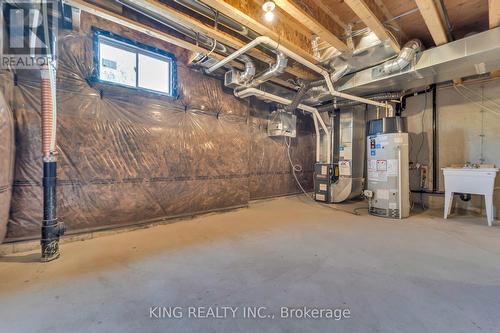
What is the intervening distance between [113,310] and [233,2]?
2596 millimetres

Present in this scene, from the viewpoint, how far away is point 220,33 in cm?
242

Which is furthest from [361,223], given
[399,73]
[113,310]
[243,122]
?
[113,310]

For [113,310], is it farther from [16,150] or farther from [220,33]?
[220,33]

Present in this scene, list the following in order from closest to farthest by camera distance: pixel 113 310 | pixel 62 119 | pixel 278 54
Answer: pixel 113 310 → pixel 62 119 → pixel 278 54

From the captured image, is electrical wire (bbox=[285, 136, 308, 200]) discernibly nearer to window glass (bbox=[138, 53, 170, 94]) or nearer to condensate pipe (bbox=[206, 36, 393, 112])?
condensate pipe (bbox=[206, 36, 393, 112])

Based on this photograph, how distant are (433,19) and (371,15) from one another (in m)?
0.68

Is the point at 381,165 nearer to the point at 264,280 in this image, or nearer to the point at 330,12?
the point at 330,12

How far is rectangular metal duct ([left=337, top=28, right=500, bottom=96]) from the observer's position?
2383mm

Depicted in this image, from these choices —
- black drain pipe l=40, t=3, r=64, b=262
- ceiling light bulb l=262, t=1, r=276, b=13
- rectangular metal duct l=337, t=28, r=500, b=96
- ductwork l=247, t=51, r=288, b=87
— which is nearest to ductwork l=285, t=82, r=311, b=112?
rectangular metal duct l=337, t=28, r=500, b=96

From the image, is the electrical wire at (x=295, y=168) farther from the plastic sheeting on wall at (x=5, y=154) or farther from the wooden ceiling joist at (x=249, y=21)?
the plastic sheeting on wall at (x=5, y=154)

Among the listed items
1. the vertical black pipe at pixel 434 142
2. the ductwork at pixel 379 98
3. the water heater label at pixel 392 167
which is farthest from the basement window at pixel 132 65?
the vertical black pipe at pixel 434 142

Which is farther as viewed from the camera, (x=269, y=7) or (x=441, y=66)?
(x=441, y=66)

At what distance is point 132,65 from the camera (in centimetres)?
283

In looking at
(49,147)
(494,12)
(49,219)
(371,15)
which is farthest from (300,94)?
(49,219)
